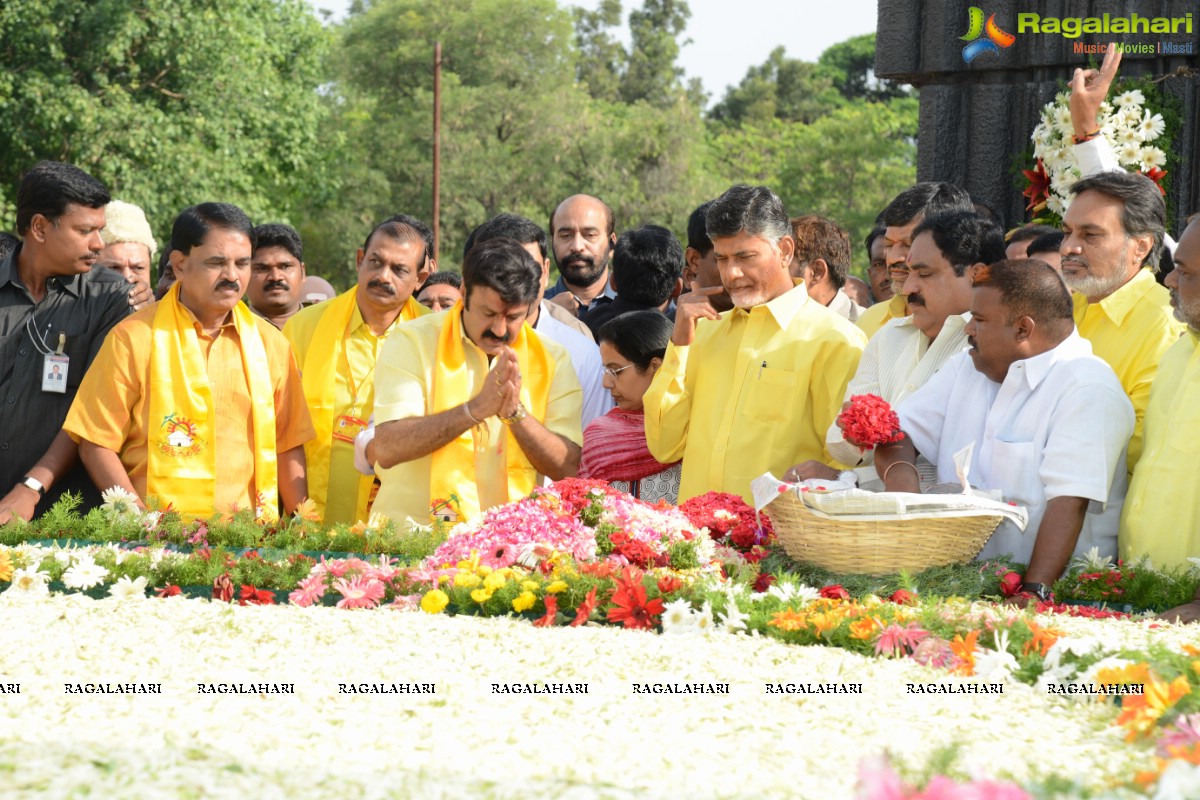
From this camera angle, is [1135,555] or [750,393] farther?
[750,393]

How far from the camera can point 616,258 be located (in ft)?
21.4

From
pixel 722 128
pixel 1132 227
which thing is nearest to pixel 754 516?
pixel 1132 227

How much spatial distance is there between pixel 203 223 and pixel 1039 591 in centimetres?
337

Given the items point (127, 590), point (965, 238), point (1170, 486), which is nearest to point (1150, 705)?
point (1170, 486)

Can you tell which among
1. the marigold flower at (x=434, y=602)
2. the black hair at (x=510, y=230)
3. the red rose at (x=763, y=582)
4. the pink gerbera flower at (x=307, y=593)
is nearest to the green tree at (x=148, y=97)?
the black hair at (x=510, y=230)

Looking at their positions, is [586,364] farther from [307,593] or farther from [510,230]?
[307,593]

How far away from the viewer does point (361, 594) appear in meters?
4.12

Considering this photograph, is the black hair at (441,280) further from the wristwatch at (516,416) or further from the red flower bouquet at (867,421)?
the red flower bouquet at (867,421)

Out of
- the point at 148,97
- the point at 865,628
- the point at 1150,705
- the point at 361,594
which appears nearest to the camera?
the point at 1150,705

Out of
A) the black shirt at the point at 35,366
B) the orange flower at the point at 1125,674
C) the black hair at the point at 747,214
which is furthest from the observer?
the black shirt at the point at 35,366

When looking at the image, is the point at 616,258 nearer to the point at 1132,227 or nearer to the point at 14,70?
the point at 1132,227

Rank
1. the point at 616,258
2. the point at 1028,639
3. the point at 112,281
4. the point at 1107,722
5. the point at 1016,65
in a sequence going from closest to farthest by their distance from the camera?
the point at 1107,722, the point at 1028,639, the point at 112,281, the point at 616,258, the point at 1016,65

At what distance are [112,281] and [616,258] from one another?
2272 mm

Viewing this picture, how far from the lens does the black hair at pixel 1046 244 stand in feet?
18.6
